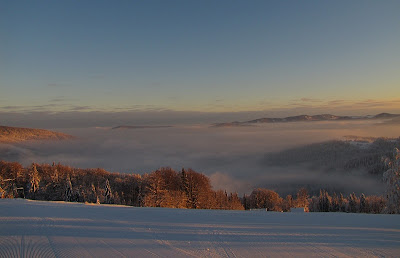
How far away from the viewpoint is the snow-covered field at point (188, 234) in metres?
6.03

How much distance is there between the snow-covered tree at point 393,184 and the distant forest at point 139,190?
58 millimetres

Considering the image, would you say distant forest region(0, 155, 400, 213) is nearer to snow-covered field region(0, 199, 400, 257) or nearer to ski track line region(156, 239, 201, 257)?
snow-covered field region(0, 199, 400, 257)

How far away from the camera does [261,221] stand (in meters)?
8.87

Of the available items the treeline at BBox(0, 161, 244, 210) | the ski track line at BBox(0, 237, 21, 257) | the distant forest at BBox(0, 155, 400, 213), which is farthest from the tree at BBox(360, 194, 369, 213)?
the ski track line at BBox(0, 237, 21, 257)

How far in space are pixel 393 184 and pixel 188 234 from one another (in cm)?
1756

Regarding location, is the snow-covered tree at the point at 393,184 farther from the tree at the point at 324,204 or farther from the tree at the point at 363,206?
the tree at the point at 324,204

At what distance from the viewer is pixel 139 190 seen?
55.0 meters

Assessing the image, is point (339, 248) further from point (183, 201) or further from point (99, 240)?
point (183, 201)

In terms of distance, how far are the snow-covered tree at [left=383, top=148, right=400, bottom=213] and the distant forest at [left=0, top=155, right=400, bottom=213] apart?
0.06 metres

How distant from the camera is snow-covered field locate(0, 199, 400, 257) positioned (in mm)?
6027

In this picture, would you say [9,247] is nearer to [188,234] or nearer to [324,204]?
[188,234]

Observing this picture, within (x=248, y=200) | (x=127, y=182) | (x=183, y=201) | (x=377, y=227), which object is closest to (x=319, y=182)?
(x=248, y=200)

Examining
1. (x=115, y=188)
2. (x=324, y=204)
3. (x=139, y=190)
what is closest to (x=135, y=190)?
(x=139, y=190)

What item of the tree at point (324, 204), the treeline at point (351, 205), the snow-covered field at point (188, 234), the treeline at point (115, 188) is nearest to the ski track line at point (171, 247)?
the snow-covered field at point (188, 234)
